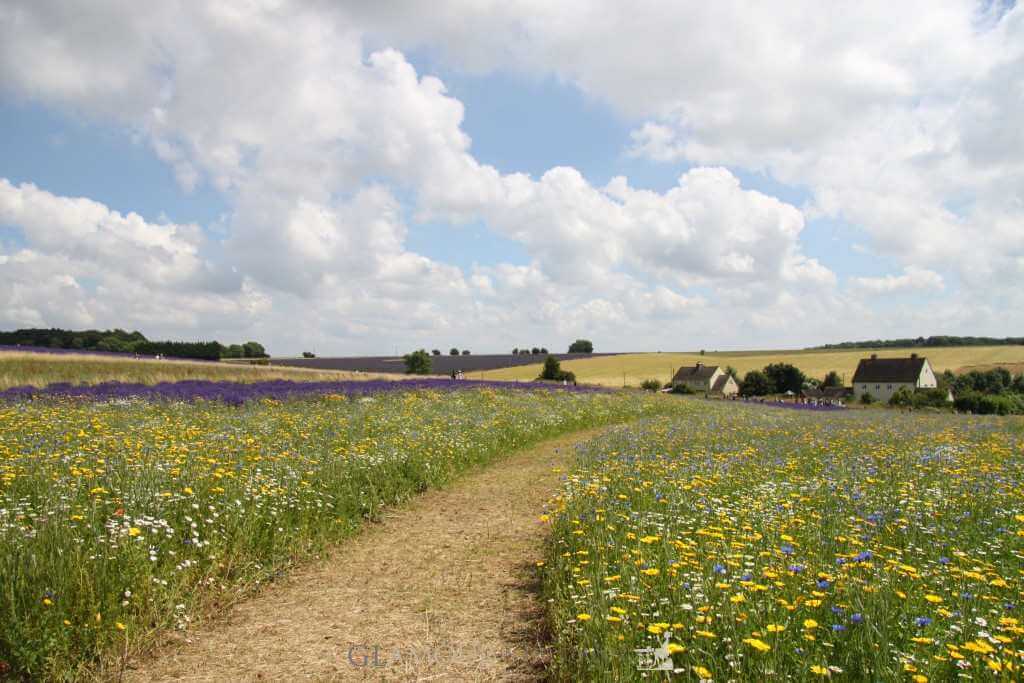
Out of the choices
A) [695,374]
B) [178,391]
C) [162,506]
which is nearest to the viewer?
[162,506]

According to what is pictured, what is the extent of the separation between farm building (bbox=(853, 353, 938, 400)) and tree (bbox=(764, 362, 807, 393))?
7.63m

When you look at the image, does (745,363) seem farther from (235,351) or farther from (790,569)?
(790,569)

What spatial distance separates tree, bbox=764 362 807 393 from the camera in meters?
84.0

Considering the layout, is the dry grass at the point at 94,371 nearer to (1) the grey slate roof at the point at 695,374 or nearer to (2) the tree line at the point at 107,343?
(2) the tree line at the point at 107,343

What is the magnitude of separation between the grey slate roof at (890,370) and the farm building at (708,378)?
17029mm

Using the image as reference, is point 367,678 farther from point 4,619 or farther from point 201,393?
point 201,393

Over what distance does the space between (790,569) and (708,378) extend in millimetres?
92074

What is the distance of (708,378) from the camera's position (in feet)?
302

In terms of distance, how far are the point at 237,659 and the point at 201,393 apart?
18972 millimetres

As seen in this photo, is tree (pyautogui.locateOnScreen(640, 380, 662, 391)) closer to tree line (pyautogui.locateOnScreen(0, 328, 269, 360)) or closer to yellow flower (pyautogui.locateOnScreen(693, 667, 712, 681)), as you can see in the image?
tree line (pyautogui.locateOnScreen(0, 328, 269, 360))

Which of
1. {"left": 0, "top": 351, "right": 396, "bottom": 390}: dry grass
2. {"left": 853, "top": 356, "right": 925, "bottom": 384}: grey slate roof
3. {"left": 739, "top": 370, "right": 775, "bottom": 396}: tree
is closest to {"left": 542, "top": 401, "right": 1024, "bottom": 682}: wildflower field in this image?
{"left": 0, "top": 351, "right": 396, "bottom": 390}: dry grass

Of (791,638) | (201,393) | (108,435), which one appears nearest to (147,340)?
(201,393)

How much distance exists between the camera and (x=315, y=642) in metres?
5.04

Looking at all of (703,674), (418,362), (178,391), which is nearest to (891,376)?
(418,362)
